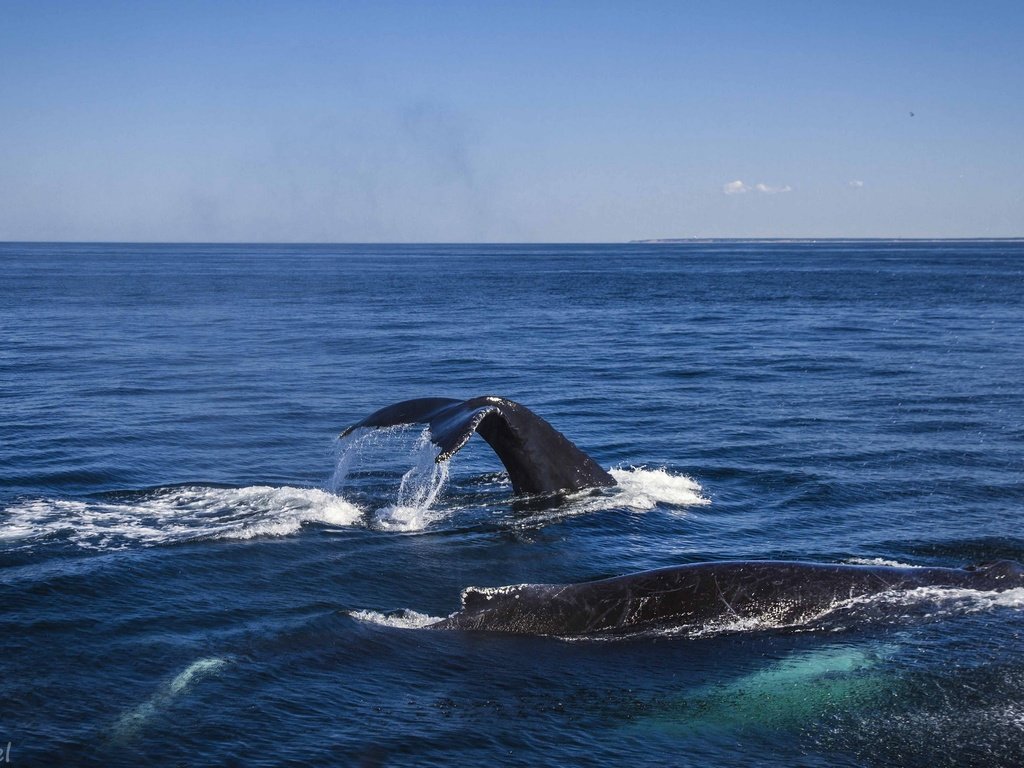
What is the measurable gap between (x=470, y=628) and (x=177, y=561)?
11.9ft

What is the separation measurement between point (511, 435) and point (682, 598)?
13.4ft

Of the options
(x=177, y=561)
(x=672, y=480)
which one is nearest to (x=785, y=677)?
(x=177, y=561)

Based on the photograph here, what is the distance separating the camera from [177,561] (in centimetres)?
1093

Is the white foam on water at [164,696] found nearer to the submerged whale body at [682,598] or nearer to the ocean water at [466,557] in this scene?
the ocean water at [466,557]

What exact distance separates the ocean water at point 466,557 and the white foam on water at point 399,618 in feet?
0.15

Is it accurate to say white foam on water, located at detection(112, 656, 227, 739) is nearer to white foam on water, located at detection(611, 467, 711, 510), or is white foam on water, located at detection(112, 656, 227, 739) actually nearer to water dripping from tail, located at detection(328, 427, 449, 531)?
water dripping from tail, located at detection(328, 427, 449, 531)

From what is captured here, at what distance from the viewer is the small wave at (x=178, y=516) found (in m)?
11.8

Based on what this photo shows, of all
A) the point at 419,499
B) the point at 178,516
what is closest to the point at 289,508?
the point at 178,516

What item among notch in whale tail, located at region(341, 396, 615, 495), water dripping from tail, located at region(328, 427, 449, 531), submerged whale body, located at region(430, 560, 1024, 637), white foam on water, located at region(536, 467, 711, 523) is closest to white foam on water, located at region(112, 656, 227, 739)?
submerged whale body, located at region(430, 560, 1024, 637)

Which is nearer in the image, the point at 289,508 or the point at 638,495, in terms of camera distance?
the point at 289,508

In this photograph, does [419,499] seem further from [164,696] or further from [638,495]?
[164,696]

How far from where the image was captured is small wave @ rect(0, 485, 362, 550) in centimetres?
1184

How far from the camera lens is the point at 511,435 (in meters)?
12.7

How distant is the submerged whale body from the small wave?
3789mm
